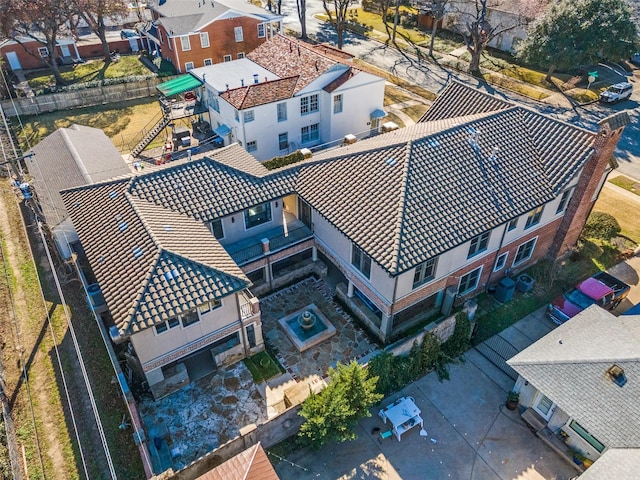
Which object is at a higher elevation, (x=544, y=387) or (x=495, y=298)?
(x=544, y=387)

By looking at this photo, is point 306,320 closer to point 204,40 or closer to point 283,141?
point 283,141

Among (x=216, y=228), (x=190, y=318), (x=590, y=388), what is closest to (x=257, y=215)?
(x=216, y=228)

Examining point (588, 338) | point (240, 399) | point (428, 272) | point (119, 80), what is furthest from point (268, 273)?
point (119, 80)

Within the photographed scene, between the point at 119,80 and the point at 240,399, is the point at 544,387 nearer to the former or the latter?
the point at 240,399

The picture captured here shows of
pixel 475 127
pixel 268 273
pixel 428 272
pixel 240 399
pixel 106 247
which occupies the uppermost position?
pixel 475 127

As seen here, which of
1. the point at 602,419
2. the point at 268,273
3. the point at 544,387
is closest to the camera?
the point at 602,419
